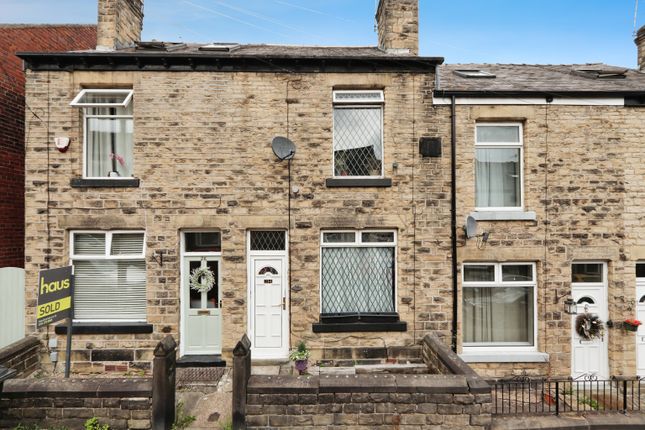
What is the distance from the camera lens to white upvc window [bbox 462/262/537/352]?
26.1ft

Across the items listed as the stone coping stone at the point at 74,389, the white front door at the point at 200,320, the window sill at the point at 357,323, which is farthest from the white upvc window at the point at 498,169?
the stone coping stone at the point at 74,389

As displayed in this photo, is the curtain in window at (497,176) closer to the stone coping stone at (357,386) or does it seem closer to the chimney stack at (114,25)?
the stone coping stone at (357,386)

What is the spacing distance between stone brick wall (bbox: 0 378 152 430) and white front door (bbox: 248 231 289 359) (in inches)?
→ 107

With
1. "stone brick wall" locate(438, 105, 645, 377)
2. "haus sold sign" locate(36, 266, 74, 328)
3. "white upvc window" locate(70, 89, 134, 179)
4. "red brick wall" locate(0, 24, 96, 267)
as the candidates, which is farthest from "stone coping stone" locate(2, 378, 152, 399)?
"stone brick wall" locate(438, 105, 645, 377)

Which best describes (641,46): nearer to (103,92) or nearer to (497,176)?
(497,176)

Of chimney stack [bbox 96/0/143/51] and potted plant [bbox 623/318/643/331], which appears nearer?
potted plant [bbox 623/318/643/331]

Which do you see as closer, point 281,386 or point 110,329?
point 281,386

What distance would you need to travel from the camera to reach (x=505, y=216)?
25.5 ft

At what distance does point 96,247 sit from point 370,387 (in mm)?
6285

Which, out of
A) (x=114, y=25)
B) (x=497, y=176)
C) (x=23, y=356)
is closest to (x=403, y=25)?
(x=497, y=176)

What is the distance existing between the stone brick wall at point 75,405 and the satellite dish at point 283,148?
4646mm

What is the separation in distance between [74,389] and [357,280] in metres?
5.20

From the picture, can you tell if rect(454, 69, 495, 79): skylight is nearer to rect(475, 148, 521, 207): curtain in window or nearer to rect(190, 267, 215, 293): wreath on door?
rect(475, 148, 521, 207): curtain in window

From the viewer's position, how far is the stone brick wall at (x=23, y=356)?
643 centimetres
